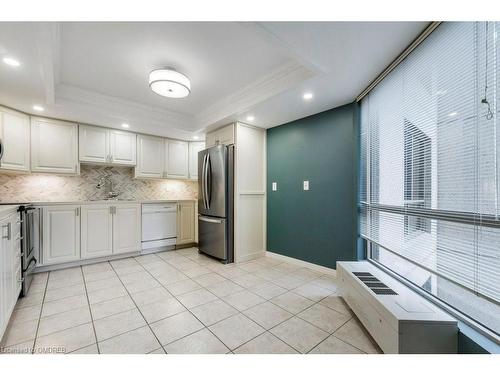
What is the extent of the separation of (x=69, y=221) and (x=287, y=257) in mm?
3172

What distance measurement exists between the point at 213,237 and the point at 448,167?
112 inches

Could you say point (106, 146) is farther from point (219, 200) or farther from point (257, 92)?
point (257, 92)

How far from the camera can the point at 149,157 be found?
3.86 metres

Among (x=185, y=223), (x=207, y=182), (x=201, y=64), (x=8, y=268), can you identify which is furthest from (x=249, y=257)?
(x=201, y=64)

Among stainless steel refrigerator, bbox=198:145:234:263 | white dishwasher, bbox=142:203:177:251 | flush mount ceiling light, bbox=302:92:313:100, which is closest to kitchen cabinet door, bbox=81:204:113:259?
white dishwasher, bbox=142:203:177:251

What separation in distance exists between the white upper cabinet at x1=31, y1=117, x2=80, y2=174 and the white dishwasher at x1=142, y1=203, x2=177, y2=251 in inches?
47.7

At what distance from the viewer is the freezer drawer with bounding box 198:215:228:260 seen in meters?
3.16

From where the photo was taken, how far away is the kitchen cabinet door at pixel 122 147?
348 centimetres

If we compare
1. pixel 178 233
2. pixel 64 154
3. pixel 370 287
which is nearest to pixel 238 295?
pixel 370 287

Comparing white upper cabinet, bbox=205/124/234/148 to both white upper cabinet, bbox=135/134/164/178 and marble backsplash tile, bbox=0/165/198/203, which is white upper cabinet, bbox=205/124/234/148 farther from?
marble backsplash tile, bbox=0/165/198/203

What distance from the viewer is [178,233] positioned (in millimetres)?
3992

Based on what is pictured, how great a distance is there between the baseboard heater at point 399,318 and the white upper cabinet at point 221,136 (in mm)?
2464

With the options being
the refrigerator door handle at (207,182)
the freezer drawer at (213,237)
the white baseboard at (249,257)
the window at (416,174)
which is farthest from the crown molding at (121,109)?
the window at (416,174)
